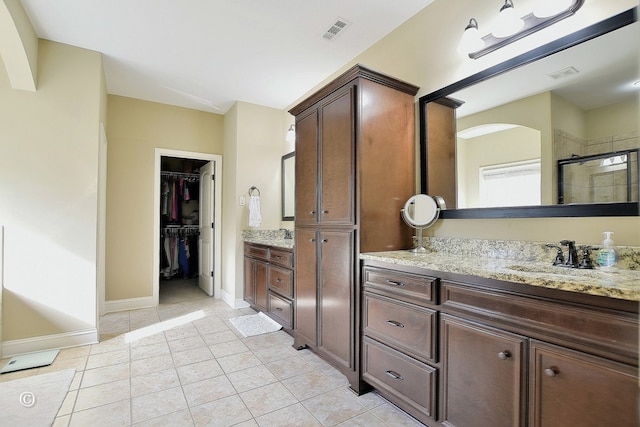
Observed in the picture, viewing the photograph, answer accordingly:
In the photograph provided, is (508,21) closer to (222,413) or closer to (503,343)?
(503,343)

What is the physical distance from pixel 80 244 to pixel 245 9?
2438 millimetres

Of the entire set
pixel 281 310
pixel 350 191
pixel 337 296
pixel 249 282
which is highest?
pixel 350 191

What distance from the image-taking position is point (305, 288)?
259cm

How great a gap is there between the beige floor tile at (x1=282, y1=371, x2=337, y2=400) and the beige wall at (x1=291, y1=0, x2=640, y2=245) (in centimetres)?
129

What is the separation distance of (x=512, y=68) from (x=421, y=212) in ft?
3.25

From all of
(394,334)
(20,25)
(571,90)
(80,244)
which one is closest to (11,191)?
(80,244)

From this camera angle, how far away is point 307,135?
260 cm

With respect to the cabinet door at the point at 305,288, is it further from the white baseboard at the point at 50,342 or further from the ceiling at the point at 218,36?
the white baseboard at the point at 50,342

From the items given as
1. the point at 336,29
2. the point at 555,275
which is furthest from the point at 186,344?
the point at 336,29

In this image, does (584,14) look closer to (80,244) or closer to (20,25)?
(20,25)

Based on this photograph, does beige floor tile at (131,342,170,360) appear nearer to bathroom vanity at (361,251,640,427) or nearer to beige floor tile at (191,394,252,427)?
beige floor tile at (191,394,252,427)

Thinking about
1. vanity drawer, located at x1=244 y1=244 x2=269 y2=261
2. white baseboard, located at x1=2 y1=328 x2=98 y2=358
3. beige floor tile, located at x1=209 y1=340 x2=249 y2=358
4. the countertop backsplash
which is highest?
the countertop backsplash

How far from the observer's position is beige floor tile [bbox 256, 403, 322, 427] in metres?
1.71

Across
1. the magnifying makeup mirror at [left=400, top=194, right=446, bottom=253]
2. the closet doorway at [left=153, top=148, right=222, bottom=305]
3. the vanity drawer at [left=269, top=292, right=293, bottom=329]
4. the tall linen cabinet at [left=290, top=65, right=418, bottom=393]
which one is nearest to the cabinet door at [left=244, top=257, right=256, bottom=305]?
the vanity drawer at [left=269, top=292, right=293, bottom=329]
